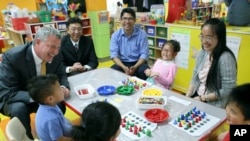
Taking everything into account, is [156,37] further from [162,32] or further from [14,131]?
[14,131]

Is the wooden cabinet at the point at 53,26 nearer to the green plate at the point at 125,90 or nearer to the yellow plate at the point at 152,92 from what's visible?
the green plate at the point at 125,90

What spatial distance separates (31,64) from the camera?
6.02 feet

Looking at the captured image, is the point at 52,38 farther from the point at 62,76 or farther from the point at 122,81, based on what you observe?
the point at 122,81

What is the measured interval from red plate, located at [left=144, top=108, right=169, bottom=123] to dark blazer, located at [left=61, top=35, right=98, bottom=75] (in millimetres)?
1421

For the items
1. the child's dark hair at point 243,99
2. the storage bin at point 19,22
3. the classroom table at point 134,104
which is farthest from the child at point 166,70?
the storage bin at point 19,22

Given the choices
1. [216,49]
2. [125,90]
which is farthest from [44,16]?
[216,49]

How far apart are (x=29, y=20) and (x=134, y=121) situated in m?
3.43

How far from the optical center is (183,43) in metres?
2.94

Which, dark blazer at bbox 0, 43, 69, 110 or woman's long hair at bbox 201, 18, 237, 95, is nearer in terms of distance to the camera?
woman's long hair at bbox 201, 18, 237, 95

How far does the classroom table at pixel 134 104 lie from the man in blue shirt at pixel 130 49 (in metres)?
0.56

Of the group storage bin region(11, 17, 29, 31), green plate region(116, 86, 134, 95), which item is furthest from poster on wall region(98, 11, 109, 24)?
green plate region(116, 86, 134, 95)

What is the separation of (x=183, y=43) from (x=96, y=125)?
89.7 inches

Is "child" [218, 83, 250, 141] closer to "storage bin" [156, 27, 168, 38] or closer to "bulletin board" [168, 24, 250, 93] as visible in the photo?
"bulletin board" [168, 24, 250, 93]

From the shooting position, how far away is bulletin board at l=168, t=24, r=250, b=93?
2.44 meters
